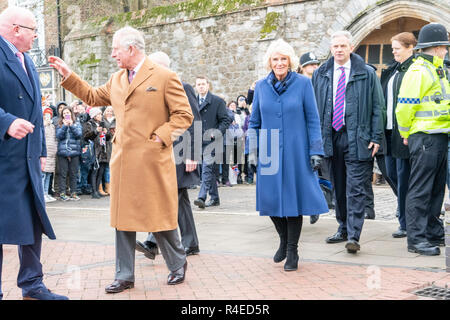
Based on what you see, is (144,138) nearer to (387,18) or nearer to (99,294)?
(99,294)

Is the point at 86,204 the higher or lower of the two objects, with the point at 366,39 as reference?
lower

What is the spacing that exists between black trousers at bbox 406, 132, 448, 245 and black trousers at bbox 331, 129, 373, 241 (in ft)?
1.55

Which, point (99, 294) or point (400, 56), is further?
point (400, 56)

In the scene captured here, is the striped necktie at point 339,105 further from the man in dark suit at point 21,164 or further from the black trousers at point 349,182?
the man in dark suit at point 21,164

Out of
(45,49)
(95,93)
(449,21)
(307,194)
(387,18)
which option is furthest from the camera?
(45,49)

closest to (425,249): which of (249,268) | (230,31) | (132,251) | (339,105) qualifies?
(339,105)

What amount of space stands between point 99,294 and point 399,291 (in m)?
2.35

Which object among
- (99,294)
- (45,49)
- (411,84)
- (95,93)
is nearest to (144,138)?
(95,93)

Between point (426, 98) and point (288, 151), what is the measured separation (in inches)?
64.3

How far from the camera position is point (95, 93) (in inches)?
216

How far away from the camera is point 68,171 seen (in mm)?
13664

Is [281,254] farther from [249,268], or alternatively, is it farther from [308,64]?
[308,64]

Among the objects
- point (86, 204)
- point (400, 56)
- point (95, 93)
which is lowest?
point (86, 204)

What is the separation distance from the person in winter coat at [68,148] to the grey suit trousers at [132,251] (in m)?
8.31
